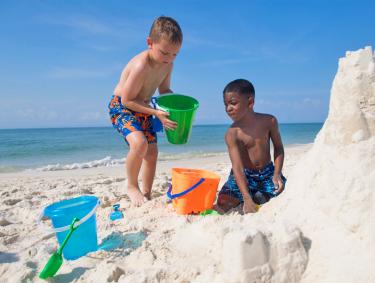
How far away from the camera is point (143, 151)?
291 cm

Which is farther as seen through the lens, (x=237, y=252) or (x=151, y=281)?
(x=151, y=281)

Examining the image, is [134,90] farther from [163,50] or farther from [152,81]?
[163,50]

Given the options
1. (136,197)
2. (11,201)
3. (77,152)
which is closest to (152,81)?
(136,197)

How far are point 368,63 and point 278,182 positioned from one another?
130 centimetres

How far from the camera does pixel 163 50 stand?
2746 millimetres

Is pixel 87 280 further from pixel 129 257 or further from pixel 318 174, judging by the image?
pixel 318 174

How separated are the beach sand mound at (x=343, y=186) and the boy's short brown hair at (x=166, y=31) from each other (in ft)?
4.77

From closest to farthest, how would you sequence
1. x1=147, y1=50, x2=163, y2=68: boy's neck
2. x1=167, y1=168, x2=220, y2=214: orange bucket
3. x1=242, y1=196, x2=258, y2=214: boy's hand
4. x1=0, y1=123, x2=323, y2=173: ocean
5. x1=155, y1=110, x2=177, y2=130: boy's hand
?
x1=242, y1=196, x2=258, y2=214: boy's hand
x1=167, y1=168, x2=220, y2=214: orange bucket
x1=155, y1=110, x2=177, y2=130: boy's hand
x1=147, y1=50, x2=163, y2=68: boy's neck
x1=0, y1=123, x2=323, y2=173: ocean

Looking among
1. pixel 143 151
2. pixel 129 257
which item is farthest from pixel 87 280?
pixel 143 151

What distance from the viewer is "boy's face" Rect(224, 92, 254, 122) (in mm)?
Answer: 2633

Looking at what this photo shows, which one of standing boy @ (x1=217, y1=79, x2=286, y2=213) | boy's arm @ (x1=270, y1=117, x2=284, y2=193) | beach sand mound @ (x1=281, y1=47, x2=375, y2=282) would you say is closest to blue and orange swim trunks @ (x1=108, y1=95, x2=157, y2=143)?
standing boy @ (x1=217, y1=79, x2=286, y2=213)

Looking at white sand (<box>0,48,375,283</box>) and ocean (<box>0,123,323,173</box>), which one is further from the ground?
white sand (<box>0,48,375,283</box>)

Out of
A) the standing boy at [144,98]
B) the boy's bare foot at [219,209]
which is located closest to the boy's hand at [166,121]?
the standing boy at [144,98]

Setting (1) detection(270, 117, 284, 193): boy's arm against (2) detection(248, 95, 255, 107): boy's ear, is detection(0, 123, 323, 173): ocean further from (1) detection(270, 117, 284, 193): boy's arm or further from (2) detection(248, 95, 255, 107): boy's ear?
(1) detection(270, 117, 284, 193): boy's arm
